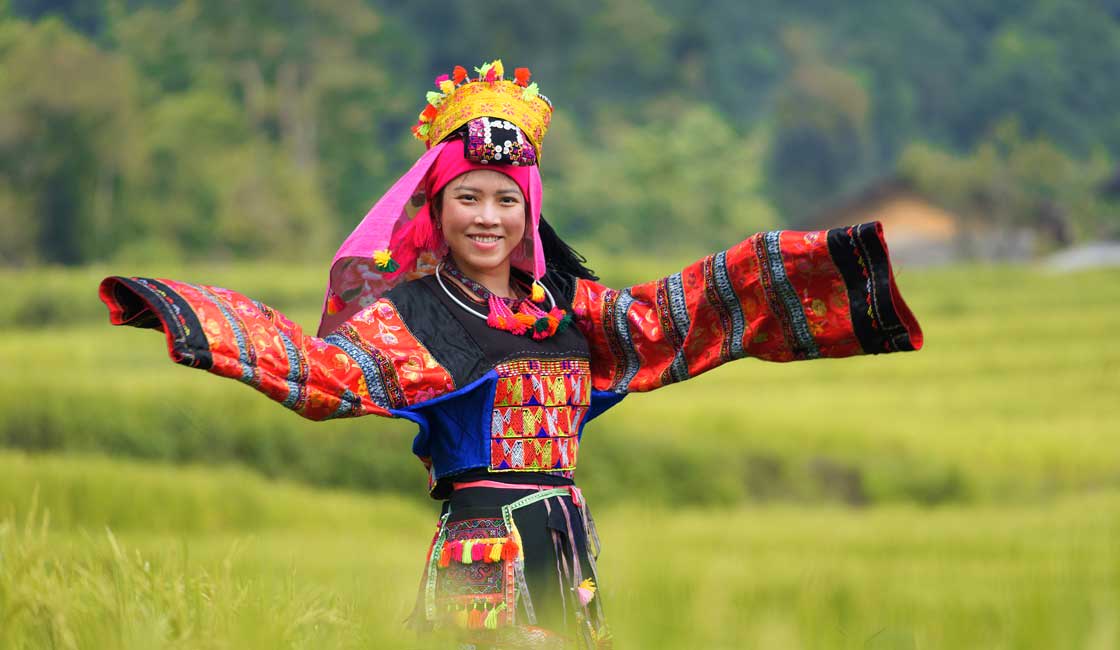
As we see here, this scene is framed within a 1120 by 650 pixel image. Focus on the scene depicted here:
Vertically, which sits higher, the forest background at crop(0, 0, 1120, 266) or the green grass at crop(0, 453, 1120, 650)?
the forest background at crop(0, 0, 1120, 266)

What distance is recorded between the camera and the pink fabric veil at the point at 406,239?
299 centimetres

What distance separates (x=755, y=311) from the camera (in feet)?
10.1

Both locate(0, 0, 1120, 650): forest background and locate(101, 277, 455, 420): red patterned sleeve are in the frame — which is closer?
locate(101, 277, 455, 420): red patterned sleeve

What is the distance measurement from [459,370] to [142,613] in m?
0.69

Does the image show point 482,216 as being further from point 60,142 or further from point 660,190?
point 660,190

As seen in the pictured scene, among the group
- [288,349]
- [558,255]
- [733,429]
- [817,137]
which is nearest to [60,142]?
[733,429]

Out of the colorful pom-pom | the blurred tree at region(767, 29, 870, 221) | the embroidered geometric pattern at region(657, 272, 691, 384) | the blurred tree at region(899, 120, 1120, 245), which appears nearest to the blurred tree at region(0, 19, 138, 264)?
the blurred tree at region(899, 120, 1120, 245)

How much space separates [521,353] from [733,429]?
6211 millimetres

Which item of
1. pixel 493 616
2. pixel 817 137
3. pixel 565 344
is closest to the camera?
pixel 493 616

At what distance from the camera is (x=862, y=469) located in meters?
8.59

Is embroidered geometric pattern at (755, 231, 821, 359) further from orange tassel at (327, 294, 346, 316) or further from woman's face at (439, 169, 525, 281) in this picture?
orange tassel at (327, 294, 346, 316)

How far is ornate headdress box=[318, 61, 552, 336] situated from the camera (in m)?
2.99

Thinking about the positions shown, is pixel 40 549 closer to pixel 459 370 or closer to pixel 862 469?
pixel 459 370

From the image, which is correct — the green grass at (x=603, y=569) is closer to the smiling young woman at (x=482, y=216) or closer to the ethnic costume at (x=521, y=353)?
the ethnic costume at (x=521, y=353)
